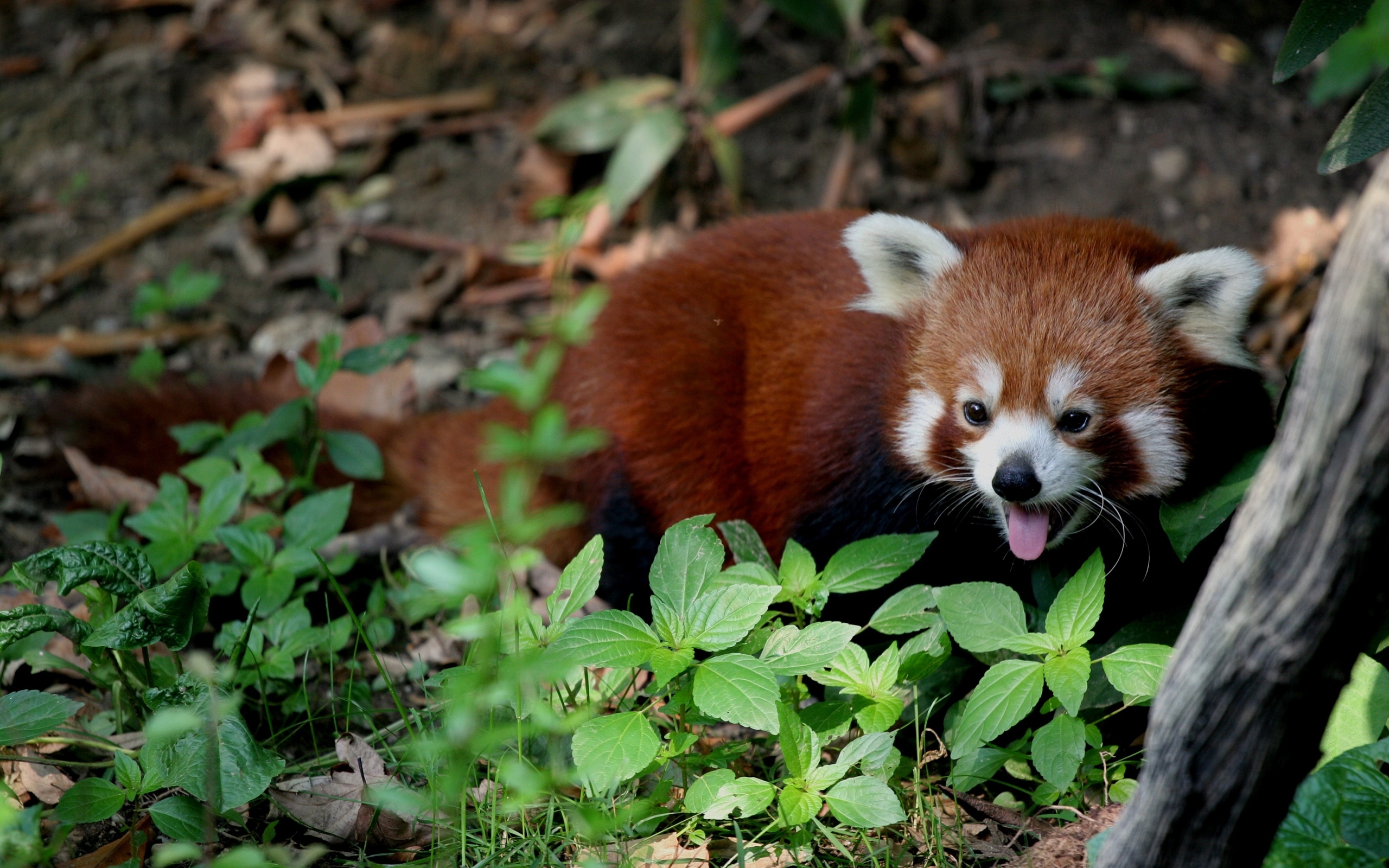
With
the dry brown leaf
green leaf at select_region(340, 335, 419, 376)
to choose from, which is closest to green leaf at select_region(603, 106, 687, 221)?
green leaf at select_region(340, 335, 419, 376)

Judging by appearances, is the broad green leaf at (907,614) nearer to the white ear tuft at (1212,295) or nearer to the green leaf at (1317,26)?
the white ear tuft at (1212,295)

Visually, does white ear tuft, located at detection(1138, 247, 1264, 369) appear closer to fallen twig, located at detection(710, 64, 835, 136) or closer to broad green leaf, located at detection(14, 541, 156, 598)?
broad green leaf, located at detection(14, 541, 156, 598)

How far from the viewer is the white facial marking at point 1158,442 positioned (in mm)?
2467

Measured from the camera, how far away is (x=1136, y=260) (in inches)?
102

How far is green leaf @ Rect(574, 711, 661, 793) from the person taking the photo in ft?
6.53

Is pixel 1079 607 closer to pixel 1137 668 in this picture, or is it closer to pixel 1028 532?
pixel 1137 668

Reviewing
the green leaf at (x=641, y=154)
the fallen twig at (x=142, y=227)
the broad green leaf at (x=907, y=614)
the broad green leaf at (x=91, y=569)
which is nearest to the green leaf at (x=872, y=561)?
the broad green leaf at (x=907, y=614)

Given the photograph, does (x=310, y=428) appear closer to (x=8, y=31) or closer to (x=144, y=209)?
(x=144, y=209)

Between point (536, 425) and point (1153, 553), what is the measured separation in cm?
184

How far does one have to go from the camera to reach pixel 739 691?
206 centimetres

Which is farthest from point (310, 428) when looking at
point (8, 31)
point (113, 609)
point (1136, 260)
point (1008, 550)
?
point (8, 31)

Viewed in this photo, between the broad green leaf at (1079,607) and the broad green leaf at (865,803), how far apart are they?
1.51 ft

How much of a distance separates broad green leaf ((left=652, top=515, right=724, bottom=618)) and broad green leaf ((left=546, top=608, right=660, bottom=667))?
8 cm

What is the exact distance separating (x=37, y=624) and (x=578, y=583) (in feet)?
3.31
